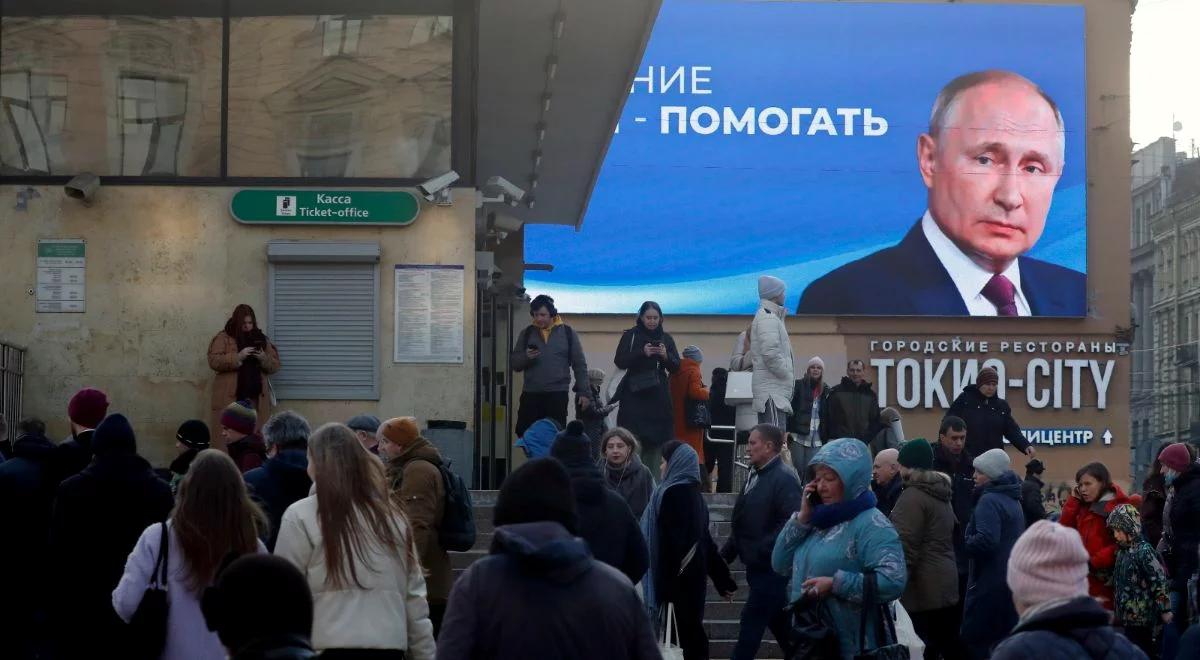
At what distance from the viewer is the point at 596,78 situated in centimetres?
1962

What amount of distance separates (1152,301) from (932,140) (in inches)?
2020

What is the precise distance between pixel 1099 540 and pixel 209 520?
22.8 ft

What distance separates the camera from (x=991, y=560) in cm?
1103

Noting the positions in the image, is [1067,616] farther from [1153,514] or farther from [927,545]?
[1153,514]

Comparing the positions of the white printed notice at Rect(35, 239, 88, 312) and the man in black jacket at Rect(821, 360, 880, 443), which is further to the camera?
the man in black jacket at Rect(821, 360, 880, 443)

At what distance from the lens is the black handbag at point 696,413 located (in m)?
17.8

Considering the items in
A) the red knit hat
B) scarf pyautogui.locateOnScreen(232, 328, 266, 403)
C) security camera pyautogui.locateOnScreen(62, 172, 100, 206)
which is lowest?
the red knit hat

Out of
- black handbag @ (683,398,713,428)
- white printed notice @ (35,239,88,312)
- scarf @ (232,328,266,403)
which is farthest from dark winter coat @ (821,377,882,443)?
white printed notice @ (35,239,88,312)

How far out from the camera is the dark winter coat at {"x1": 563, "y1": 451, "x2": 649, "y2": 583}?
8258 mm

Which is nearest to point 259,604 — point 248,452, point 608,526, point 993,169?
point 608,526

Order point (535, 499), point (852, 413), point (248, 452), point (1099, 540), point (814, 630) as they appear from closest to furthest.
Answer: point (535, 499) → point (814, 630) → point (248, 452) → point (1099, 540) → point (852, 413)

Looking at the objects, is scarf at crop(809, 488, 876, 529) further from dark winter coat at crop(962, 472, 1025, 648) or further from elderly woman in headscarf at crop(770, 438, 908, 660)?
dark winter coat at crop(962, 472, 1025, 648)

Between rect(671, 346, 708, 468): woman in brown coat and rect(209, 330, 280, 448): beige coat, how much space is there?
430 cm

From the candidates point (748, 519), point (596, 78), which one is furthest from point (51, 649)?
point (596, 78)
